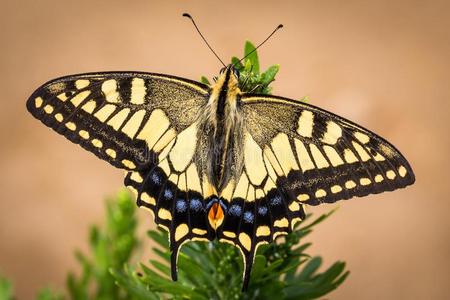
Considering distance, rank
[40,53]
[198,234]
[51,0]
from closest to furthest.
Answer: [198,234] < [40,53] < [51,0]

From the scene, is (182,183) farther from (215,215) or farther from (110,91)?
(110,91)

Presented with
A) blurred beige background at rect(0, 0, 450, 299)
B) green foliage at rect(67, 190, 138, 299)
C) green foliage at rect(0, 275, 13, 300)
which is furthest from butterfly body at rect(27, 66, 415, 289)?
blurred beige background at rect(0, 0, 450, 299)

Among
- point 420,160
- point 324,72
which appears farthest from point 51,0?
point 420,160

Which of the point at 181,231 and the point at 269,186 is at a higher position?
the point at 269,186

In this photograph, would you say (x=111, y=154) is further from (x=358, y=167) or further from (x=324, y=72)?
(x=324, y=72)

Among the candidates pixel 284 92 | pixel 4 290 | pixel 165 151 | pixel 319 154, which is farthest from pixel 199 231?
pixel 284 92

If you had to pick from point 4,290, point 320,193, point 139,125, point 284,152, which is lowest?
point 4,290

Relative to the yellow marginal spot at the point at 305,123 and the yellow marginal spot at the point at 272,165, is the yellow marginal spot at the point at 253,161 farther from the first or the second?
the yellow marginal spot at the point at 305,123
